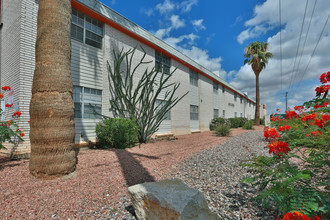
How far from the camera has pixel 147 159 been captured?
5320 millimetres

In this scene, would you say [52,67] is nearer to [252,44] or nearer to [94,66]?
[94,66]

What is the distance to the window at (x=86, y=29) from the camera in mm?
7542

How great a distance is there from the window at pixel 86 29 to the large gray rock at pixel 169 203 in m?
7.64

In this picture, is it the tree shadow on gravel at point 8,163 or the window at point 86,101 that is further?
the window at point 86,101

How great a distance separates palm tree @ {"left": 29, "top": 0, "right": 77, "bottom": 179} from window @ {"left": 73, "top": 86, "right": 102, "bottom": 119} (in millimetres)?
3944

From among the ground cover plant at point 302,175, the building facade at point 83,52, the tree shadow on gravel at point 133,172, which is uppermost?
the building facade at point 83,52

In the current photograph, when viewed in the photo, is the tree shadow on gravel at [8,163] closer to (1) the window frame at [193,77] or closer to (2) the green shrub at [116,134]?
(2) the green shrub at [116,134]

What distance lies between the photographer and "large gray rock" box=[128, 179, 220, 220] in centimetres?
187

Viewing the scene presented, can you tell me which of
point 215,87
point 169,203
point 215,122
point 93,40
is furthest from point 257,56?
point 169,203

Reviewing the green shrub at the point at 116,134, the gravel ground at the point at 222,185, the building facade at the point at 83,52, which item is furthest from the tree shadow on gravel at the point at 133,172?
the building facade at the point at 83,52

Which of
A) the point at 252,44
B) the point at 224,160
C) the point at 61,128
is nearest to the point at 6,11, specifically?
the point at 61,128

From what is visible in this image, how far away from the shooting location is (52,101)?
341 cm

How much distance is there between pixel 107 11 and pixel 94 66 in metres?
2.80

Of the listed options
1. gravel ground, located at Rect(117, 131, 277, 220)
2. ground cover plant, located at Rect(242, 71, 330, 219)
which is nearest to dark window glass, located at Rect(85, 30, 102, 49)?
gravel ground, located at Rect(117, 131, 277, 220)
